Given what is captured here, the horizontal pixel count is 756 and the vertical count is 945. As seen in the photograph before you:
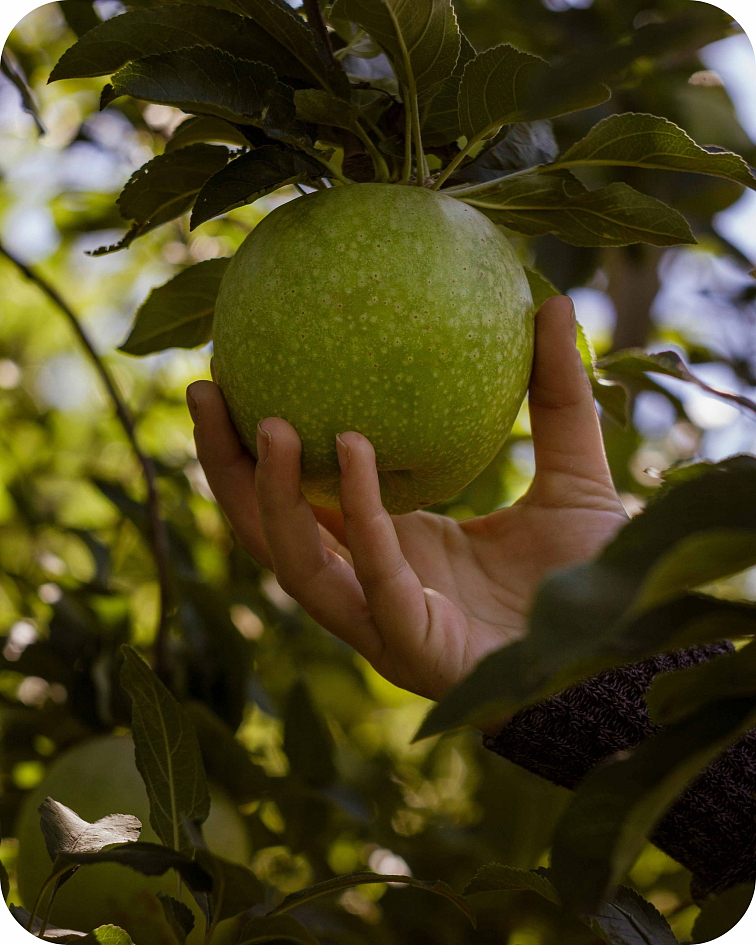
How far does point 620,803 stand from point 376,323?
38 cm

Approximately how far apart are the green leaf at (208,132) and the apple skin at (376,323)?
0.10 metres

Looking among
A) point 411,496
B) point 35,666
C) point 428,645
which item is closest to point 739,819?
point 428,645

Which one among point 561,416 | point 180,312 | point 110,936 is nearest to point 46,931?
point 110,936

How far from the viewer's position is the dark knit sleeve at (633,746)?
89cm

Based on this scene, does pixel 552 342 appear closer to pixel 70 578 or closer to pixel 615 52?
pixel 615 52

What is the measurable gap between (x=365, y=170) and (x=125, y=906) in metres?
0.87

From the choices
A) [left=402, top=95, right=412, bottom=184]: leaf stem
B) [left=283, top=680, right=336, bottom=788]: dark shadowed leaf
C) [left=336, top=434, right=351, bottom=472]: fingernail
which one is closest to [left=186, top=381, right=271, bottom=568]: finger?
[left=336, top=434, right=351, bottom=472]: fingernail

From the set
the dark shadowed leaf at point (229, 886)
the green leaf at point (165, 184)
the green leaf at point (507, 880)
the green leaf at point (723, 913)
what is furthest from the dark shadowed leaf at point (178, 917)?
the green leaf at point (165, 184)

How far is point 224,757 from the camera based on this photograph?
49.3 inches

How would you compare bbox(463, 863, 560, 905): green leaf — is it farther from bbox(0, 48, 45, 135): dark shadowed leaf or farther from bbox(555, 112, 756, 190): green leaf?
bbox(0, 48, 45, 135): dark shadowed leaf

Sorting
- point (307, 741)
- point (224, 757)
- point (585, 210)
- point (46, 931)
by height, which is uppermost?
point (585, 210)

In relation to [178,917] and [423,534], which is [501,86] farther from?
[178,917]

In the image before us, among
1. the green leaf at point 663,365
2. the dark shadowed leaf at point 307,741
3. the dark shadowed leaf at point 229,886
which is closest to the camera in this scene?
the dark shadowed leaf at point 229,886

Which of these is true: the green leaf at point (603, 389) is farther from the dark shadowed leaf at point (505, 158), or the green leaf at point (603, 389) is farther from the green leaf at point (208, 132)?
the green leaf at point (208, 132)
